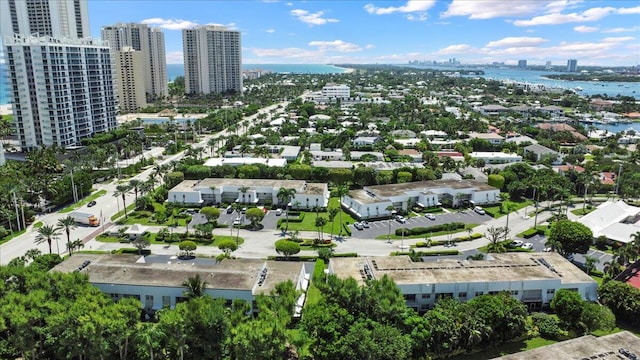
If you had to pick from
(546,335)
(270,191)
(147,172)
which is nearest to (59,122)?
(147,172)

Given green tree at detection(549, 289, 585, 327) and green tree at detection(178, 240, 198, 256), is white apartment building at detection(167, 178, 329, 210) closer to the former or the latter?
green tree at detection(178, 240, 198, 256)

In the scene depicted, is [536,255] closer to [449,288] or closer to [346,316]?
[449,288]

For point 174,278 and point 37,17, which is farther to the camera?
point 37,17

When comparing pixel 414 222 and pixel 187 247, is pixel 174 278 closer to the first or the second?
pixel 187 247

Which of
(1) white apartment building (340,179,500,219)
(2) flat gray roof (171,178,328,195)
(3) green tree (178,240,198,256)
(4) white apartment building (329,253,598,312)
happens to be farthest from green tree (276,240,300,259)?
(2) flat gray roof (171,178,328,195)

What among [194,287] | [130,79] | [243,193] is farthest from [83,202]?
[130,79]

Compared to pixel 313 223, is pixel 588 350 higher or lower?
higher

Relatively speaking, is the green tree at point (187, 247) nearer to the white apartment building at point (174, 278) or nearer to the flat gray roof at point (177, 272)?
the flat gray roof at point (177, 272)
